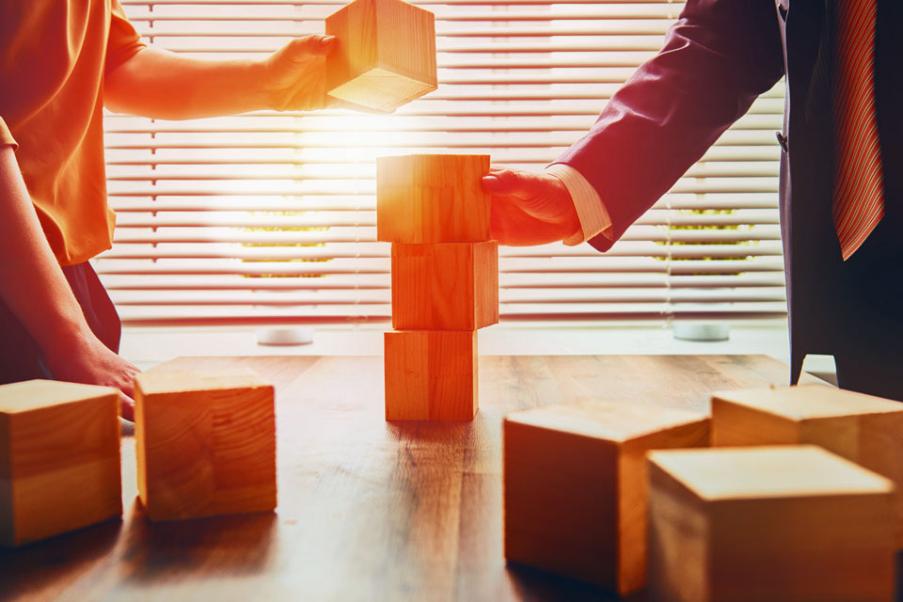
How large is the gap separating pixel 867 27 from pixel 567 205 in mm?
530

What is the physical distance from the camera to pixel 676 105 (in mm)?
1462

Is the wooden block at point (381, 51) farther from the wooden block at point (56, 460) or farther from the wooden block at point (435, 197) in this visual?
the wooden block at point (56, 460)

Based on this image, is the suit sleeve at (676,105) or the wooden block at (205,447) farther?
the suit sleeve at (676,105)

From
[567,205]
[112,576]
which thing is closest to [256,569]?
[112,576]

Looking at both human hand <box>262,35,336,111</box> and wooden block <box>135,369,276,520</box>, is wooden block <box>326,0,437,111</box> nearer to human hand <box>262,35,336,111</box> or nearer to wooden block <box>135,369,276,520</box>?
human hand <box>262,35,336,111</box>

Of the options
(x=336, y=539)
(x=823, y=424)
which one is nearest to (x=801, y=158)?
(x=823, y=424)

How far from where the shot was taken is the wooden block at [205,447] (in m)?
0.80

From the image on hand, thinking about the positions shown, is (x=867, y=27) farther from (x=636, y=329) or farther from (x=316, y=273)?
(x=316, y=273)

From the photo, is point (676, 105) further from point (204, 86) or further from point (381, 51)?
point (204, 86)

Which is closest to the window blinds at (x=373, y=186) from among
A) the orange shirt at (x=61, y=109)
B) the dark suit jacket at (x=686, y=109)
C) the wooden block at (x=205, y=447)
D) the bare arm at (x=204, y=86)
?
the bare arm at (x=204, y=86)

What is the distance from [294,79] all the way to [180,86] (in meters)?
0.30

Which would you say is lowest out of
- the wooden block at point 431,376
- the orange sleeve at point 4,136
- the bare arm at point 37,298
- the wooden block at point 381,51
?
the wooden block at point 431,376

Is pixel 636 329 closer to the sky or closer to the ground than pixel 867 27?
closer to the ground

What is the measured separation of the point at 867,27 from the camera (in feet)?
3.79
